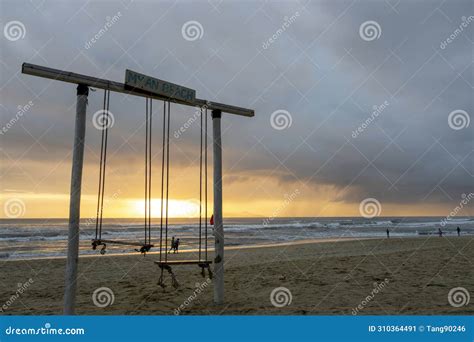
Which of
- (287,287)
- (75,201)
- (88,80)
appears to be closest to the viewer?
(75,201)

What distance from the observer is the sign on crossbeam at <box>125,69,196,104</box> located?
6.15 m

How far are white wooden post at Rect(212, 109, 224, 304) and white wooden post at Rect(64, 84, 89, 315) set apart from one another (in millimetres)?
2903

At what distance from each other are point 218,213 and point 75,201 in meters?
3.02

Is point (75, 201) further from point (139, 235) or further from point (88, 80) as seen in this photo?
point (139, 235)

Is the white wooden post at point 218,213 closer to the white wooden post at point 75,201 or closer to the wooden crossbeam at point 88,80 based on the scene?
the wooden crossbeam at point 88,80

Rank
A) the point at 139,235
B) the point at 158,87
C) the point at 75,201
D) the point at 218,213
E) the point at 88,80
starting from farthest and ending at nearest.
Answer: the point at 139,235
the point at 218,213
the point at 158,87
the point at 88,80
the point at 75,201

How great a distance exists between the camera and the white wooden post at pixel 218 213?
7625 millimetres

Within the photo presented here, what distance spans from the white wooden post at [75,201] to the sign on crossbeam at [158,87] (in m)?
0.82

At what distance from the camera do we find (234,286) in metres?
9.62

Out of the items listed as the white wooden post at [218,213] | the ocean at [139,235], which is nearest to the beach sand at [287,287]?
the white wooden post at [218,213]

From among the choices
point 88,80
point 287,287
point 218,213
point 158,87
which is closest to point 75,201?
point 88,80

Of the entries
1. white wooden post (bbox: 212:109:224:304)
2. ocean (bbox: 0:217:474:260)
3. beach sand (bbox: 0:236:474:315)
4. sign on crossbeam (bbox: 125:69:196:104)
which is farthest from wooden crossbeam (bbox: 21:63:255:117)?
ocean (bbox: 0:217:474:260)

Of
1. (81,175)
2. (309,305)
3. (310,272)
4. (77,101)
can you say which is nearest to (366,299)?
(309,305)

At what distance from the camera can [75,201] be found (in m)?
5.79
